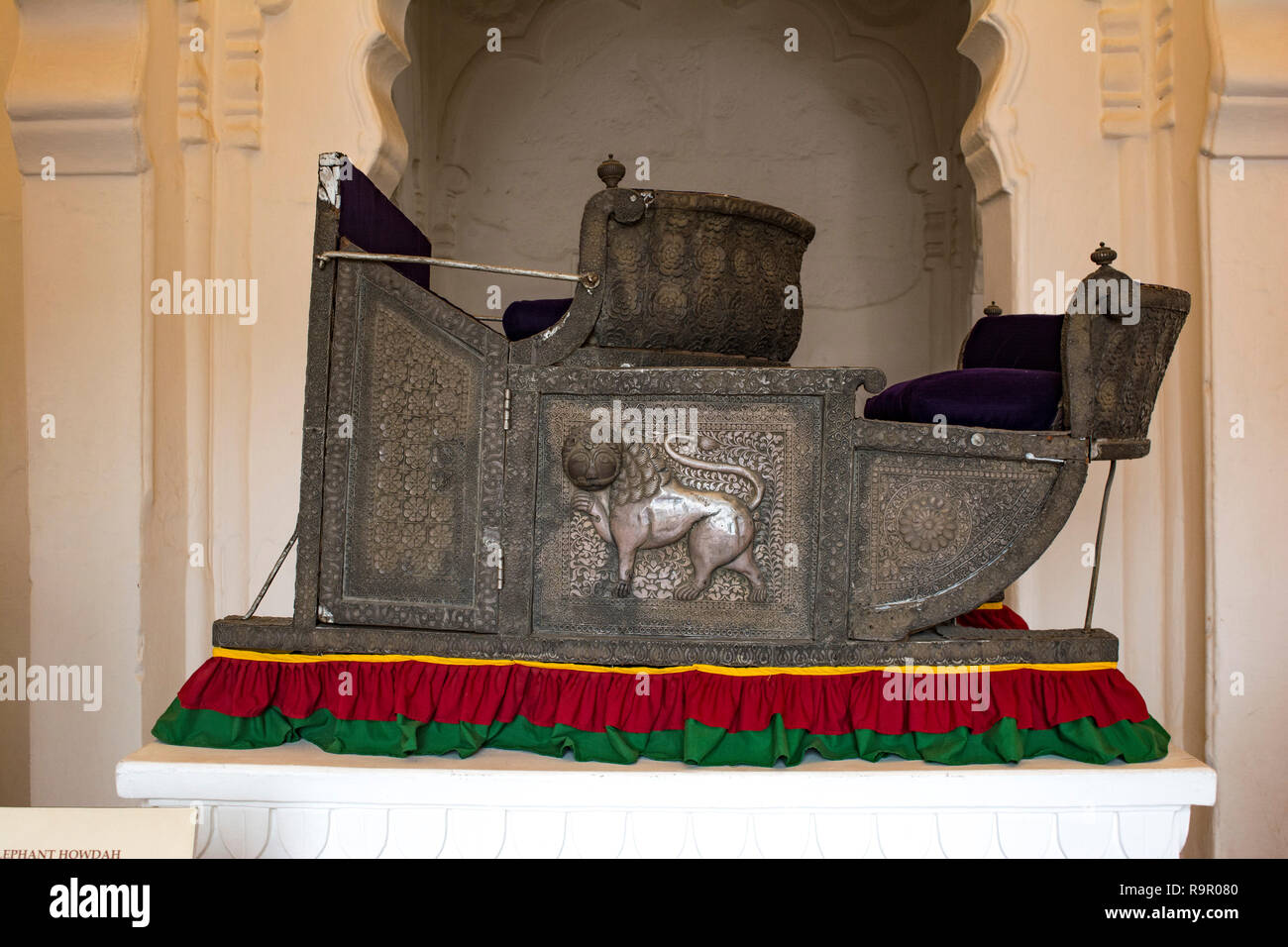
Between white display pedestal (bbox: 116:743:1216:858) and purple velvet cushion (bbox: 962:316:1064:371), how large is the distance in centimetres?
116

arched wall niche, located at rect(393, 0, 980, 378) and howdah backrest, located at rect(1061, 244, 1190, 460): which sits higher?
arched wall niche, located at rect(393, 0, 980, 378)

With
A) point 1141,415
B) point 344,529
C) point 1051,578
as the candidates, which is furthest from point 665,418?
point 1051,578

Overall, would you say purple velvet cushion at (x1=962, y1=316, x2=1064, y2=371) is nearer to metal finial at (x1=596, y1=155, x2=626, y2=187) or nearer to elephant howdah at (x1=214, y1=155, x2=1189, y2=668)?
elephant howdah at (x1=214, y1=155, x2=1189, y2=668)

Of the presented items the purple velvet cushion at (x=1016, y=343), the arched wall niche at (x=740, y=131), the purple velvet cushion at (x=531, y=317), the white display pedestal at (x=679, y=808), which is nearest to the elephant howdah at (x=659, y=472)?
the purple velvet cushion at (x=531, y=317)

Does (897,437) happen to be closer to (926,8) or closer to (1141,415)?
(1141,415)

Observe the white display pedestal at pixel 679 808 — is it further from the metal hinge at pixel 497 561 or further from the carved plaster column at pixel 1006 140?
the carved plaster column at pixel 1006 140

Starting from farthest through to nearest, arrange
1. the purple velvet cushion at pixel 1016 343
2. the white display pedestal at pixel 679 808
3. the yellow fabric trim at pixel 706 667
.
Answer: the purple velvet cushion at pixel 1016 343 → the yellow fabric trim at pixel 706 667 → the white display pedestal at pixel 679 808

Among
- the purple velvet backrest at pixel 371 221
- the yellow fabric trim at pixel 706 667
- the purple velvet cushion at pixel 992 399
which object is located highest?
the purple velvet backrest at pixel 371 221

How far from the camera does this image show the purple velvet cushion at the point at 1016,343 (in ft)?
9.59

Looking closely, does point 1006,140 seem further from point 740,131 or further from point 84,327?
point 84,327

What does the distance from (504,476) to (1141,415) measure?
148 cm

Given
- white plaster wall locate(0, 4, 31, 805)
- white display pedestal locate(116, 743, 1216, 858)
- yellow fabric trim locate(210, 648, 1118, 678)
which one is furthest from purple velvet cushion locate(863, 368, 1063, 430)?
white plaster wall locate(0, 4, 31, 805)

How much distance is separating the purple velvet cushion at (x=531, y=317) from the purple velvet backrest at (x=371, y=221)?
30 centimetres

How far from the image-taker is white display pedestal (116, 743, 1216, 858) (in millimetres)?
2250
